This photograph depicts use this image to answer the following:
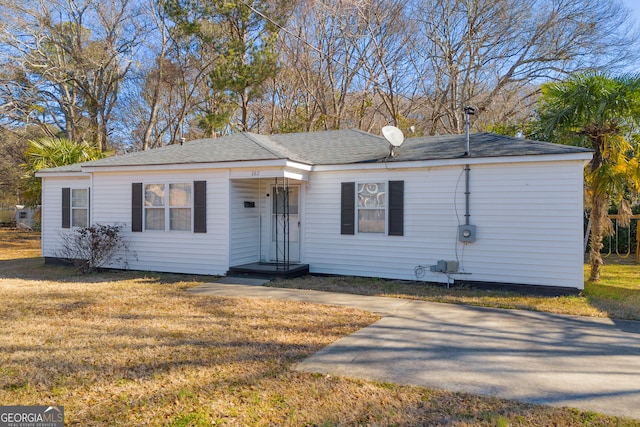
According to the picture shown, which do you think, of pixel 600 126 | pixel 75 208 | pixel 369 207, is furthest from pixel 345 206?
pixel 75 208

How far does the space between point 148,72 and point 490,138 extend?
19896mm

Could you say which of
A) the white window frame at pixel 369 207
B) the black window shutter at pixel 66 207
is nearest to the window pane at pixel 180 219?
the black window shutter at pixel 66 207

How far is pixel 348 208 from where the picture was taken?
9.98m

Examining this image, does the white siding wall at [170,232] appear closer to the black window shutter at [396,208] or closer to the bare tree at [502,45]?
the black window shutter at [396,208]

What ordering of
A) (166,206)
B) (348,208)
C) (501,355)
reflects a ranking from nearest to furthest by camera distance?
(501,355) < (348,208) < (166,206)

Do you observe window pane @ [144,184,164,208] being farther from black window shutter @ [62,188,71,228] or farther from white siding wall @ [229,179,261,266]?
black window shutter @ [62,188,71,228]

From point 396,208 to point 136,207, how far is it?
623cm

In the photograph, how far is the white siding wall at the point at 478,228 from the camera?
8211 millimetres

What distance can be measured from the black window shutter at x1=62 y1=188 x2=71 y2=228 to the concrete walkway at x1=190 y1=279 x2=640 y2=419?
29.9 ft

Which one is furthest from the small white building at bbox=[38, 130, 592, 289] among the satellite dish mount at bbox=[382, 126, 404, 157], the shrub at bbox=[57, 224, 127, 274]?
the shrub at bbox=[57, 224, 127, 274]


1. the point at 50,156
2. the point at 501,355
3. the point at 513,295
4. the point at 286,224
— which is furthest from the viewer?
the point at 50,156

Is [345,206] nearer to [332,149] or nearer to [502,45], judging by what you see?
[332,149]

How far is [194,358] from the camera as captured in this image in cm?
472

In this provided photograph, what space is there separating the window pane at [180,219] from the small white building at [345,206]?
0.03 meters
